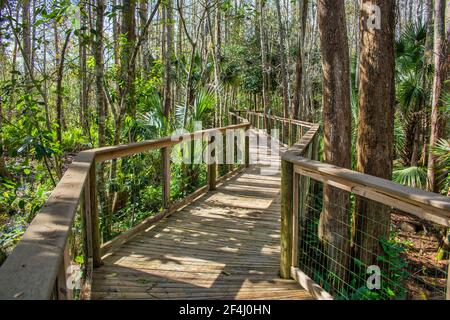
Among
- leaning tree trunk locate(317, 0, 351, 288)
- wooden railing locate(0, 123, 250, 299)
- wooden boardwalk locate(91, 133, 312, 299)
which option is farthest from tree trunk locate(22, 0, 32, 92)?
leaning tree trunk locate(317, 0, 351, 288)

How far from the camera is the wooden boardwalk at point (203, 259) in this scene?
299cm

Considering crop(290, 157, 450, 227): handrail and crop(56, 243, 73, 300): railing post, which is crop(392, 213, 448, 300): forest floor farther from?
crop(56, 243, 73, 300): railing post

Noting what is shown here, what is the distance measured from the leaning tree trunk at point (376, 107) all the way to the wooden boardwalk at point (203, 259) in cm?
108

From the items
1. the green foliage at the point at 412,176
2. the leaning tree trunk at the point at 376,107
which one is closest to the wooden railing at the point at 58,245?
the leaning tree trunk at the point at 376,107

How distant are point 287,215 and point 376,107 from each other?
1.79m

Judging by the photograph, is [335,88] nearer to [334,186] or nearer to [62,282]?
[334,186]

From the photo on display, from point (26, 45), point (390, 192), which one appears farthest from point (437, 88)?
point (26, 45)

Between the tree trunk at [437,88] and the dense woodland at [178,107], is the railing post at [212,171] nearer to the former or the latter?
the dense woodland at [178,107]

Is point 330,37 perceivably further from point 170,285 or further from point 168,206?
point 170,285

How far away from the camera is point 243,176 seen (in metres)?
8.10

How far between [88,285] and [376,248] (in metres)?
2.96

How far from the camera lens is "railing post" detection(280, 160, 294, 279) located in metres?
3.21

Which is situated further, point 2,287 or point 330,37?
point 330,37
